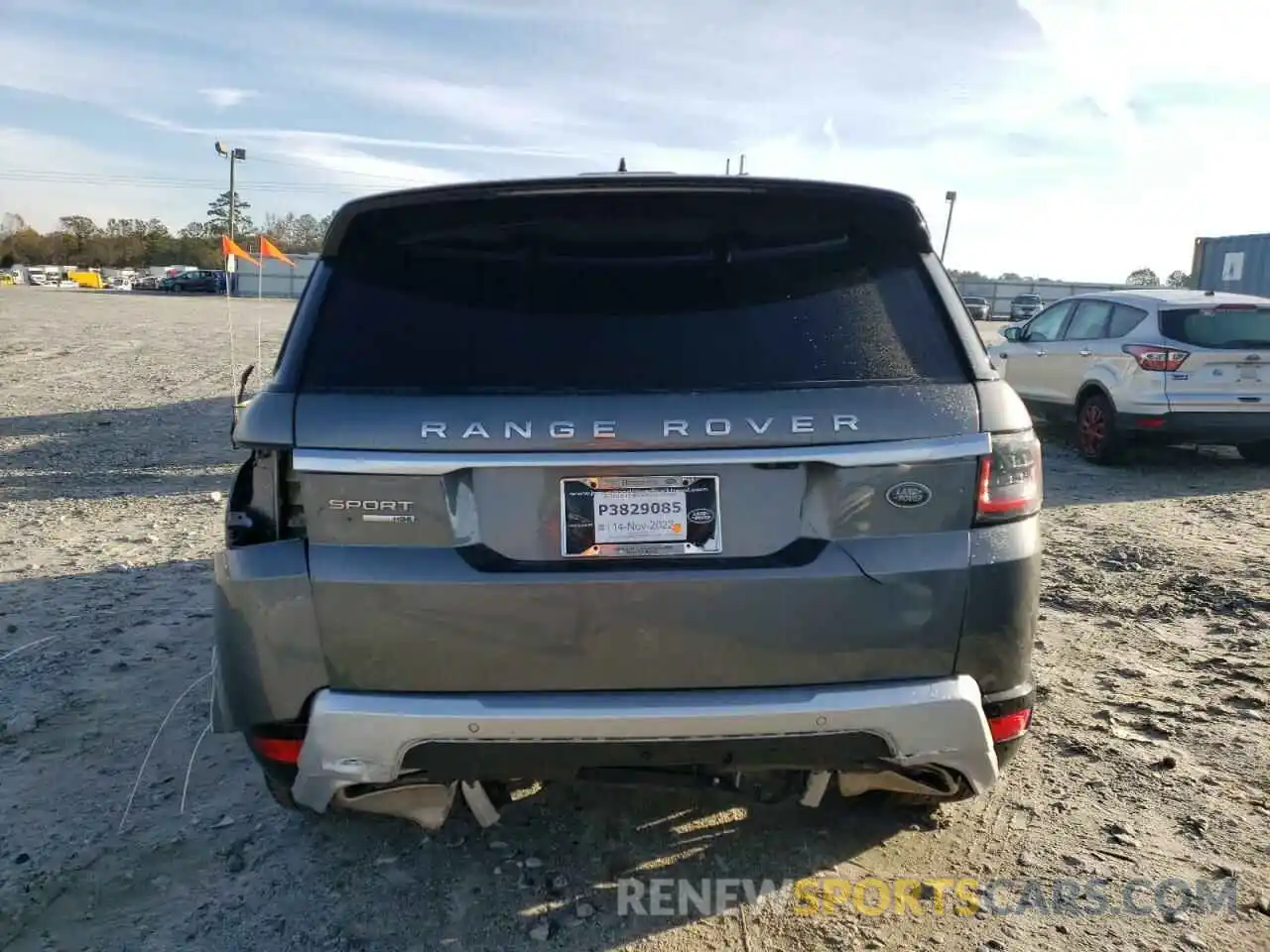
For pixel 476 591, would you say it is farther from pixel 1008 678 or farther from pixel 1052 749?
pixel 1052 749

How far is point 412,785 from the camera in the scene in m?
2.54

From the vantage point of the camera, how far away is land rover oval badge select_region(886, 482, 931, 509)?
2.38 meters

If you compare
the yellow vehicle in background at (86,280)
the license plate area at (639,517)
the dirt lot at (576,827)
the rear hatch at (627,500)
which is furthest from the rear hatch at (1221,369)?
the yellow vehicle in background at (86,280)

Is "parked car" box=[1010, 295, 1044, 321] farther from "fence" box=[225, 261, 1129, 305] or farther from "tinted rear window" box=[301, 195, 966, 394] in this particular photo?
"tinted rear window" box=[301, 195, 966, 394]

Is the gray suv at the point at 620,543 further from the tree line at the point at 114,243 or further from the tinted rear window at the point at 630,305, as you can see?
the tree line at the point at 114,243

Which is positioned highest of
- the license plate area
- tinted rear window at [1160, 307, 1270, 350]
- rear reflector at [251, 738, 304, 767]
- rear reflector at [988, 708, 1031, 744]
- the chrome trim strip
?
tinted rear window at [1160, 307, 1270, 350]

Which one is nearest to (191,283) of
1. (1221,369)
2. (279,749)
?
(1221,369)

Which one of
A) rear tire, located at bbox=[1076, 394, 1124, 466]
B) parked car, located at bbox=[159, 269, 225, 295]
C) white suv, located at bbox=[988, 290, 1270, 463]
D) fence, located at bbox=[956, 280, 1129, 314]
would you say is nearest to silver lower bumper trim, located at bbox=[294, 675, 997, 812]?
white suv, located at bbox=[988, 290, 1270, 463]

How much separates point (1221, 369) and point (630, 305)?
27.5 ft

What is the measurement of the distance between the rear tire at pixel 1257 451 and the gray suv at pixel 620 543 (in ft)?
29.1

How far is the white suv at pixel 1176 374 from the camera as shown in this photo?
353 inches

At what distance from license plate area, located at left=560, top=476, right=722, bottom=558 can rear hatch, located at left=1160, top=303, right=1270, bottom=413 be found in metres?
8.15

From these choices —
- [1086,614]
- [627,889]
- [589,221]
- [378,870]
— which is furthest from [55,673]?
[1086,614]

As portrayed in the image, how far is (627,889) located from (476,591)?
1132 mm
